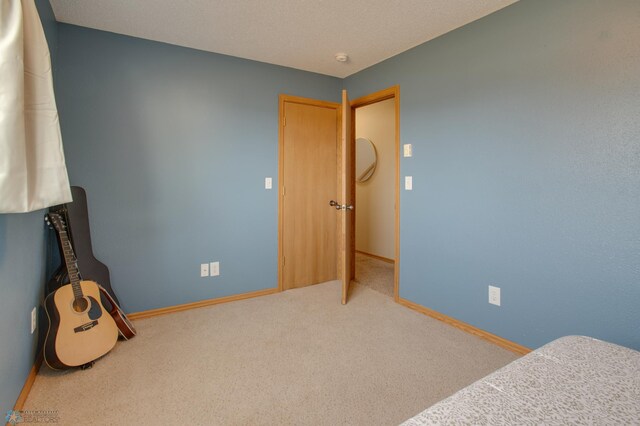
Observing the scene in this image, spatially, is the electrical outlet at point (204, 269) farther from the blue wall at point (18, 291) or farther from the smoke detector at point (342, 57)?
the smoke detector at point (342, 57)

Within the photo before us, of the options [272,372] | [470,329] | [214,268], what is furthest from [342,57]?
[272,372]

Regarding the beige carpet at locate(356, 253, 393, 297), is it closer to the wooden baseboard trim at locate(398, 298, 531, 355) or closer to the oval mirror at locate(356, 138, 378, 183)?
the wooden baseboard trim at locate(398, 298, 531, 355)

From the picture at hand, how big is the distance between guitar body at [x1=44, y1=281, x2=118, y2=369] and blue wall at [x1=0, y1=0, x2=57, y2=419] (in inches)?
3.8

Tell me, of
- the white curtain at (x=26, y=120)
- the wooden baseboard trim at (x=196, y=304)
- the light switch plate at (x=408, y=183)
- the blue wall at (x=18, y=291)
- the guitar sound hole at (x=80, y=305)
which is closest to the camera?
the white curtain at (x=26, y=120)

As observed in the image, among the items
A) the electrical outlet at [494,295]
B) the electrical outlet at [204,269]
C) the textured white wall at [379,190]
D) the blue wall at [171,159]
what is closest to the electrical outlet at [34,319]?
the blue wall at [171,159]

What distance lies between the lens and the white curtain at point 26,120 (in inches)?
43.3

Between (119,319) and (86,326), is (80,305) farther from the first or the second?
(119,319)

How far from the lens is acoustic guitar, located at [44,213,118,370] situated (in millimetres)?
1884

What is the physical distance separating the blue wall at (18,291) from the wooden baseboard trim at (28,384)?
0.14 feet

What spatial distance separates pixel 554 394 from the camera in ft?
2.86

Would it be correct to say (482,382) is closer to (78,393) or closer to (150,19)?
(78,393)

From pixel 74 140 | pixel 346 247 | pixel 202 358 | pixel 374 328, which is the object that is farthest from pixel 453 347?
pixel 74 140

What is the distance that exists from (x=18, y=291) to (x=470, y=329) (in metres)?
2.83

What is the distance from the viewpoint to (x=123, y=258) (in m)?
2.66
